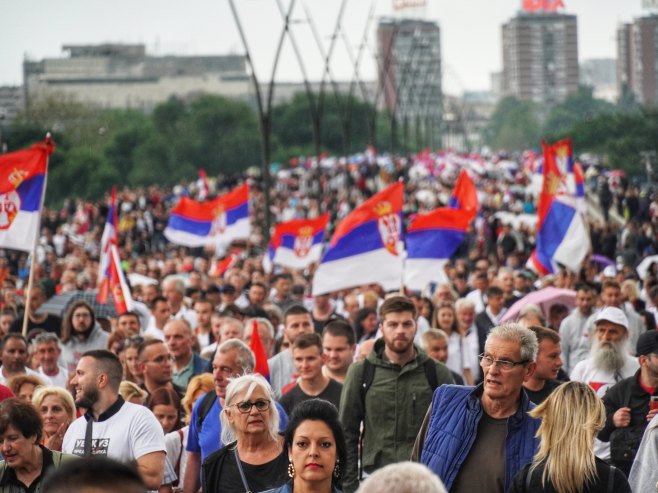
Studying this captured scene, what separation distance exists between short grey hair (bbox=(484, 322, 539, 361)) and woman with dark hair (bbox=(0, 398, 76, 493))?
6.09ft

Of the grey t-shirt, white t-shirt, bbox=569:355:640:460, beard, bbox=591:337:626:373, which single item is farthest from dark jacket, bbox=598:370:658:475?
the grey t-shirt

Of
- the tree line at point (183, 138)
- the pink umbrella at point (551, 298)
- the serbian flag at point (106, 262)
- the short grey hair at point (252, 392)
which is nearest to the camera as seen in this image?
the short grey hair at point (252, 392)

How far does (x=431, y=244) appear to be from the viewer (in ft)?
53.5

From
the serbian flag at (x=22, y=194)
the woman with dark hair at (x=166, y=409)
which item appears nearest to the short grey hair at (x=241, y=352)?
the woman with dark hair at (x=166, y=409)

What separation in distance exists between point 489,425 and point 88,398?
6.61ft

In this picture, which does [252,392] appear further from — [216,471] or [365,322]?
[365,322]

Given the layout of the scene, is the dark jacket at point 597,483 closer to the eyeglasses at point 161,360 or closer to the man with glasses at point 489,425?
the man with glasses at point 489,425

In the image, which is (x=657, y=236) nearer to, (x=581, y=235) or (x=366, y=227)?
(x=581, y=235)

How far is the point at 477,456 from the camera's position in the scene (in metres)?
6.26

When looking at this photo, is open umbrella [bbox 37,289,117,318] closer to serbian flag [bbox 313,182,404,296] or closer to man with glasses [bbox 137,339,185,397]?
serbian flag [bbox 313,182,404,296]

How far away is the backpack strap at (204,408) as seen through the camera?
308 inches

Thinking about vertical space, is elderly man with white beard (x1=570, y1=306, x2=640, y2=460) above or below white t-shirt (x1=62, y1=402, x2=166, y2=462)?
above

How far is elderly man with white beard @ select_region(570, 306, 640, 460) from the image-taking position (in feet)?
30.8

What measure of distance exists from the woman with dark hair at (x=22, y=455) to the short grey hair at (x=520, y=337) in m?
1.86
